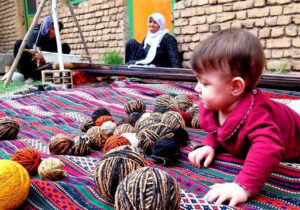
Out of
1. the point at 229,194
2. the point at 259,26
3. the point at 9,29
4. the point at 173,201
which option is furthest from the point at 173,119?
the point at 9,29

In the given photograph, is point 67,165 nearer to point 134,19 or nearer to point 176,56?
point 176,56

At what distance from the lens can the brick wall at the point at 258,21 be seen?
4.17 meters

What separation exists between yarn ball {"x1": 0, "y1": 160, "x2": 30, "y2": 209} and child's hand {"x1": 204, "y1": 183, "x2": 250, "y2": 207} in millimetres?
607

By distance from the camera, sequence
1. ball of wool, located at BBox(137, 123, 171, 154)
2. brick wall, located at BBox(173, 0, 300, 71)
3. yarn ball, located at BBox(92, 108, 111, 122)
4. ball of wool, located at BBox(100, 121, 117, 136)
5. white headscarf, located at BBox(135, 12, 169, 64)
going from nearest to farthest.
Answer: ball of wool, located at BBox(137, 123, 171, 154), ball of wool, located at BBox(100, 121, 117, 136), yarn ball, located at BBox(92, 108, 111, 122), brick wall, located at BBox(173, 0, 300, 71), white headscarf, located at BBox(135, 12, 169, 64)

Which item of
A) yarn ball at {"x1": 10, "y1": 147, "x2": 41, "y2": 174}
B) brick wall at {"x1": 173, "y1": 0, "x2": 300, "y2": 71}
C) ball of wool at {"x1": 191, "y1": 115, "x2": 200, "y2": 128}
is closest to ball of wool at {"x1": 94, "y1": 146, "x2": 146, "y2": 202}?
yarn ball at {"x1": 10, "y1": 147, "x2": 41, "y2": 174}

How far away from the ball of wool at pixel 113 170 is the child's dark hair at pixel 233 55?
1.40 feet

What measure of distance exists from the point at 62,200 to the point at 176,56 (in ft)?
15.0

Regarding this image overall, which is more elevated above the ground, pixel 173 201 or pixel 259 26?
pixel 259 26

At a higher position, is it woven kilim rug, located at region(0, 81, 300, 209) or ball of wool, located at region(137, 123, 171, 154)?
ball of wool, located at region(137, 123, 171, 154)

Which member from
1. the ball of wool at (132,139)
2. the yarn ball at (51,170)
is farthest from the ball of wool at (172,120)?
the yarn ball at (51,170)

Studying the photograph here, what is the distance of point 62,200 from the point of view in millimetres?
1134

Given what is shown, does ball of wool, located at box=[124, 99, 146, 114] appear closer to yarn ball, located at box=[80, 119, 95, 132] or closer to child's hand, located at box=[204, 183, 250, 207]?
yarn ball, located at box=[80, 119, 95, 132]

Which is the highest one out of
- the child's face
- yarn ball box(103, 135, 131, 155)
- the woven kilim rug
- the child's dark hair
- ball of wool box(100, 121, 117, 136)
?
the child's dark hair

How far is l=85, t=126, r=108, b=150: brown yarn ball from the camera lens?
183cm
